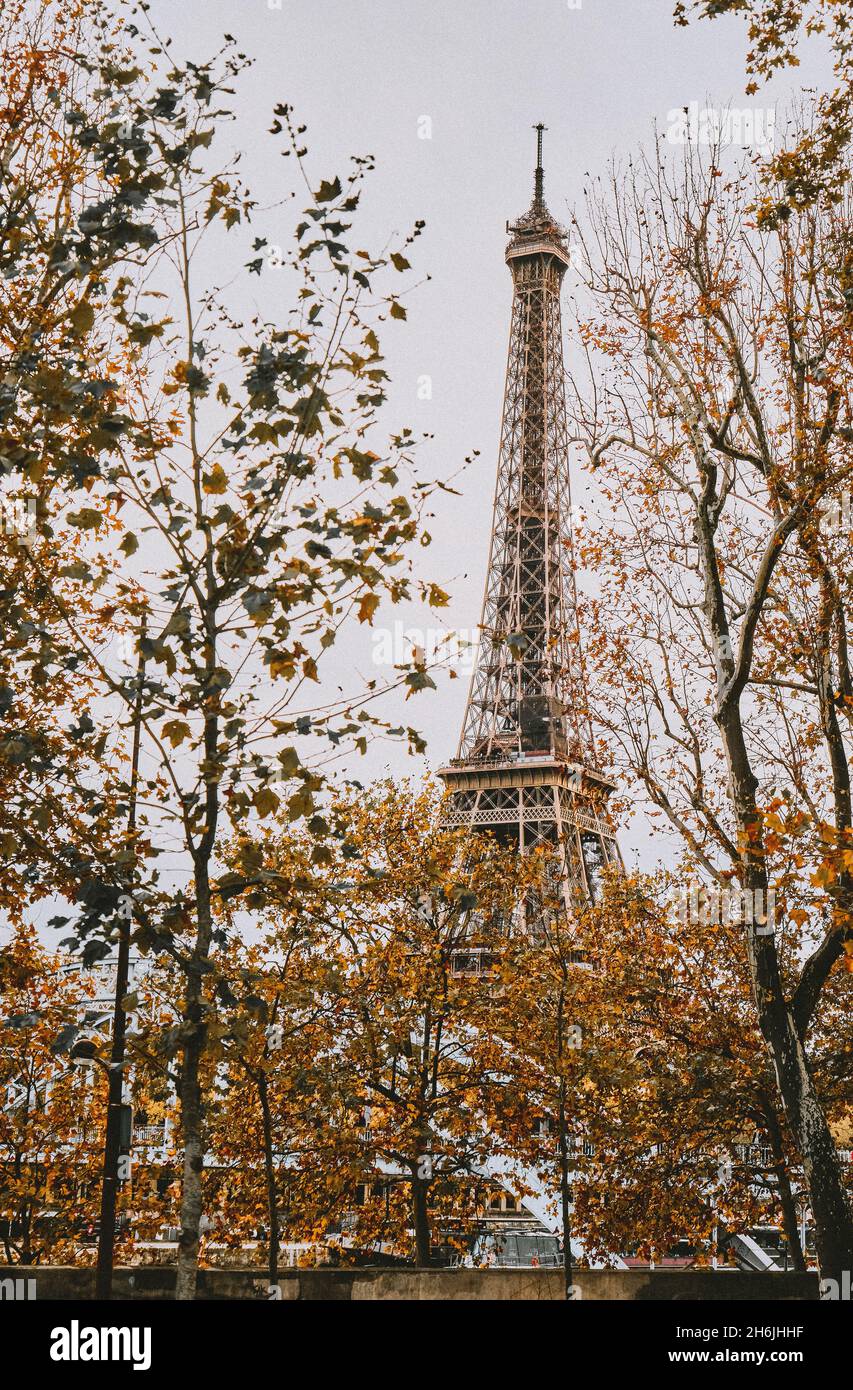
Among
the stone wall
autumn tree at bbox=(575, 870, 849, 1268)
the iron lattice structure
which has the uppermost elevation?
the iron lattice structure

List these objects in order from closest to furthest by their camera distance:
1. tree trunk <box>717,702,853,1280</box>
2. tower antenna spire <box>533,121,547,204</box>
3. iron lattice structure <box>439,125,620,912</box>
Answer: tree trunk <box>717,702,853,1280</box>
iron lattice structure <box>439,125,620,912</box>
tower antenna spire <box>533,121,547,204</box>

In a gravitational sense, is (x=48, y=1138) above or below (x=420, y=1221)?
above

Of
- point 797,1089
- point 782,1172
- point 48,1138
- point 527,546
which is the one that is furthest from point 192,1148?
point 527,546

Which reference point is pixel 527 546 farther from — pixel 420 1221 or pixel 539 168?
pixel 420 1221

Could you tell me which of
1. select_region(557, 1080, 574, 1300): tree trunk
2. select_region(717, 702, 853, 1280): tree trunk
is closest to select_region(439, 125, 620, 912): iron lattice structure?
select_region(557, 1080, 574, 1300): tree trunk

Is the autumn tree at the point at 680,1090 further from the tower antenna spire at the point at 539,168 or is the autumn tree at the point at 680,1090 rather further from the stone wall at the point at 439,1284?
the tower antenna spire at the point at 539,168

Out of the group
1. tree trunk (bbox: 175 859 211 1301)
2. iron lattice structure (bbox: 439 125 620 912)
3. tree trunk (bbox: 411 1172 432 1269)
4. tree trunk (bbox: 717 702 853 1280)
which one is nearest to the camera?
tree trunk (bbox: 175 859 211 1301)

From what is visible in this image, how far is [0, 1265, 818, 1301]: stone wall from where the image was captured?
17.7 metres

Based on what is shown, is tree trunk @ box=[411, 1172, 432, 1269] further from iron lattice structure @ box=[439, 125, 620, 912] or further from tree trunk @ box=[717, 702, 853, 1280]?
iron lattice structure @ box=[439, 125, 620, 912]

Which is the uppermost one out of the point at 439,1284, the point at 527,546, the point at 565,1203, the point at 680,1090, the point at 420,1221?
the point at 527,546

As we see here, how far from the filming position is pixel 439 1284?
18328mm

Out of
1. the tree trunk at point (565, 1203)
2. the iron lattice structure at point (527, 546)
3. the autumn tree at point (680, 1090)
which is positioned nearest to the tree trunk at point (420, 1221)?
the tree trunk at point (565, 1203)

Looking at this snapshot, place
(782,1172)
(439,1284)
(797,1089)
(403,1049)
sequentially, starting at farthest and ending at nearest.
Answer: (403,1049) < (782,1172) < (439,1284) < (797,1089)
